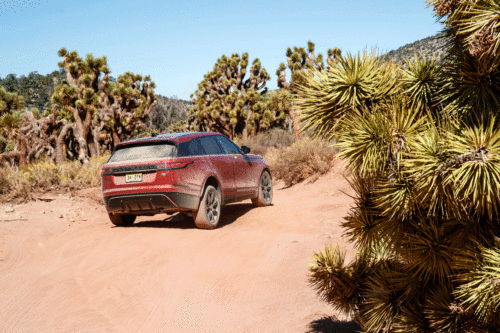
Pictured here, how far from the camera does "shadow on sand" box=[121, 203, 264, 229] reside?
9444mm

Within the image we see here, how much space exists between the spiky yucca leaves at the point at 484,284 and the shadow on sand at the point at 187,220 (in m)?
6.90

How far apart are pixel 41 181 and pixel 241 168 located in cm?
623

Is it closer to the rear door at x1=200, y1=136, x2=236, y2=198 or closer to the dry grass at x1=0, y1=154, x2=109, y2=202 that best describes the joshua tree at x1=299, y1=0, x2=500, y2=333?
the rear door at x1=200, y1=136, x2=236, y2=198

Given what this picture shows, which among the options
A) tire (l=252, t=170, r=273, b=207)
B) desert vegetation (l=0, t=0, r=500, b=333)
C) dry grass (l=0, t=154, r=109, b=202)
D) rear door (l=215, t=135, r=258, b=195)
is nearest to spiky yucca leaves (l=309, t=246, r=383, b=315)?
desert vegetation (l=0, t=0, r=500, b=333)

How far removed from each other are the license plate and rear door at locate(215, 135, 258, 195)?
220 cm

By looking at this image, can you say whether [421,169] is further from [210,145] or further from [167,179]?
[210,145]

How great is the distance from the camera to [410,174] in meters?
2.50

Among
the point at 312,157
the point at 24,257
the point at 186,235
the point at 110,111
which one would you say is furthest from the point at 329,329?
the point at 110,111

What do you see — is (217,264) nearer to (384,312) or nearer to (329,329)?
(329,329)

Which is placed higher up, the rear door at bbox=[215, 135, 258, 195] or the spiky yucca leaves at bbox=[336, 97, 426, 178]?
the spiky yucca leaves at bbox=[336, 97, 426, 178]

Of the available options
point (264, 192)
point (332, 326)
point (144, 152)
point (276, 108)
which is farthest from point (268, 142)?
point (332, 326)

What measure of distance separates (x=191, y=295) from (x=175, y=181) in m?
2.89

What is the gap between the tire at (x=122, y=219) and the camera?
31.1 feet

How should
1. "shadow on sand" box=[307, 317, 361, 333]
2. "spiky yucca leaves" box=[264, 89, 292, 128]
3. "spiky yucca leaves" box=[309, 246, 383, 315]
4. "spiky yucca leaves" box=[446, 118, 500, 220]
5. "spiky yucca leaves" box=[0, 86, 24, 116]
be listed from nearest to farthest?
"spiky yucca leaves" box=[446, 118, 500, 220]
"spiky yucca leaves" box=[309, 246, 383, 315]
"shadow on sand" box=[307, 317, 361, 333]
"spiky yucca leaves" box=[0, 86, 24, 116]
"spiky yucca leaves" box=[264, 89, 292, 128]
